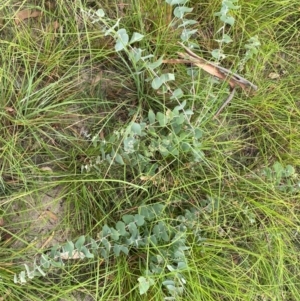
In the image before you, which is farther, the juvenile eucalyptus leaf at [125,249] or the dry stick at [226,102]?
the dry stick at [226,102]

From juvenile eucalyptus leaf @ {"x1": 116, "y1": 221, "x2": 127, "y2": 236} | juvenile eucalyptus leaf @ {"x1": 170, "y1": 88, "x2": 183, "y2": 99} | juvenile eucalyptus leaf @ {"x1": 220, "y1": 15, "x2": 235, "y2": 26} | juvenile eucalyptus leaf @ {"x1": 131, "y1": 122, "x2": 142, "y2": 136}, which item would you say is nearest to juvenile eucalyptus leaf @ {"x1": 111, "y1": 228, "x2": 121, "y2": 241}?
juvenile eucalyptus leaf @ {"x1": 116, "y1": 221, "x2": 127, "y2": 236}

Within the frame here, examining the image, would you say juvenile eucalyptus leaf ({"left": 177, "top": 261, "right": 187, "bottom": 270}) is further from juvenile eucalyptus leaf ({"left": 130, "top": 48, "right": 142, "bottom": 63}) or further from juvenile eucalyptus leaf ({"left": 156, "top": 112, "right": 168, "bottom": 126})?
juvenile eucalyptus leaf ({"left": 130, "top": 48, "right": 142, "bottom": 63})

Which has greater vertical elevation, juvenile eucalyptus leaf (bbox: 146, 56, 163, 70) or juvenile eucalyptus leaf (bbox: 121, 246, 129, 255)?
juvenile eucalyptus leaf (bbox: 146, 56, 163, 70)

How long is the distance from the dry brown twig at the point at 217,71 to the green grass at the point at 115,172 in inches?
1.0

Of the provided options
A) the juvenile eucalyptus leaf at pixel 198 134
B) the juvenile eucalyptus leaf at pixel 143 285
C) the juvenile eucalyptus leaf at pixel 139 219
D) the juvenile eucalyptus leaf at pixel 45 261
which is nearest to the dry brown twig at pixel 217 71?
the juvenile eucalyptus leaf at pixel 198 134

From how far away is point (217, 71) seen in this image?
54.1 inches

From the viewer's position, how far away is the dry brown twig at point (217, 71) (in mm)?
1355

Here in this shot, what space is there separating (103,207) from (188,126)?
322mm

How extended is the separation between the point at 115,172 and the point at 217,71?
401 millimetres

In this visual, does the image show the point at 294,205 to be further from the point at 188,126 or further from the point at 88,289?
the point at 88,289

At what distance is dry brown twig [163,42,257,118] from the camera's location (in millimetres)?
1355

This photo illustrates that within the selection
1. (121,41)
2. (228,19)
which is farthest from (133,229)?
(228,19)

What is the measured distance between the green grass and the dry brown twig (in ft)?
0.09

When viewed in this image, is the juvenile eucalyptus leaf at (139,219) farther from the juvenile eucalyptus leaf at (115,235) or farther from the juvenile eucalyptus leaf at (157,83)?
the juvenile eucalyptus leaf at (157,83)
